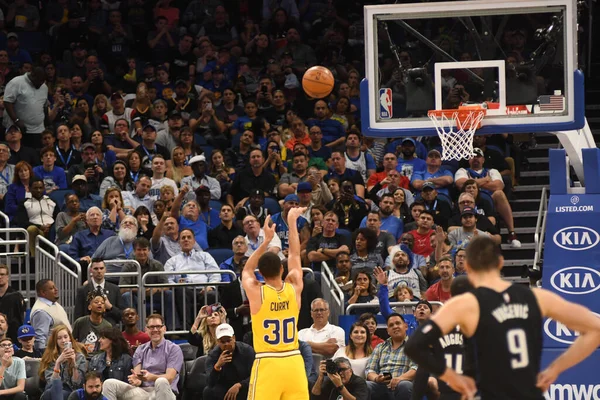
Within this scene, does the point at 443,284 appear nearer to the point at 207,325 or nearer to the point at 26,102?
the point at 207,325

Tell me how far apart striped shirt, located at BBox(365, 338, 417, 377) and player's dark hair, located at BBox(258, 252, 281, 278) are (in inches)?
141

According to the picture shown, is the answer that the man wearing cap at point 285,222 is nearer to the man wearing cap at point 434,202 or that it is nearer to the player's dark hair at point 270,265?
the man wearing cap at point 434,202

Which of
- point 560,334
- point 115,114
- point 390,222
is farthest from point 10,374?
point 115,114

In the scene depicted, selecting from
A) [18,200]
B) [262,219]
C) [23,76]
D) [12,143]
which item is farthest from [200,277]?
[23,76]

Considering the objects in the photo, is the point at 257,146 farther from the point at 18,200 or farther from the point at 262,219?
the point at 18,200

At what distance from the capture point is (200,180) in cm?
1669

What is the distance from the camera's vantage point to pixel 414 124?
1211 cm

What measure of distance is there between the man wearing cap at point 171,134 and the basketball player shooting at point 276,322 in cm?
796

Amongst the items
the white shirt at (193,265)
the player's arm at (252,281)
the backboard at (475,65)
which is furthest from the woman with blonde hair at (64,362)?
the backboard at (475,65)

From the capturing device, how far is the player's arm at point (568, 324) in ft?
21.4

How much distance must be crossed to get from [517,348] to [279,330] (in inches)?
158

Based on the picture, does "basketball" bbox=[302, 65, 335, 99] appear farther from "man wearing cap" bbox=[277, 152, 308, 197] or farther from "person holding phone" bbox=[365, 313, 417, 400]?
"person holding phone" bbox=[365, 313, 417, 400]

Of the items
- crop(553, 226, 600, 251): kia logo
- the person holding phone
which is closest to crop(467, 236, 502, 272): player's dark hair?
crop(553, 226, 600, 251): kia logo

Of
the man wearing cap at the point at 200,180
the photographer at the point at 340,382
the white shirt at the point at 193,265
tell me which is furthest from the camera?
the man wearing cap at the point at 200,180
